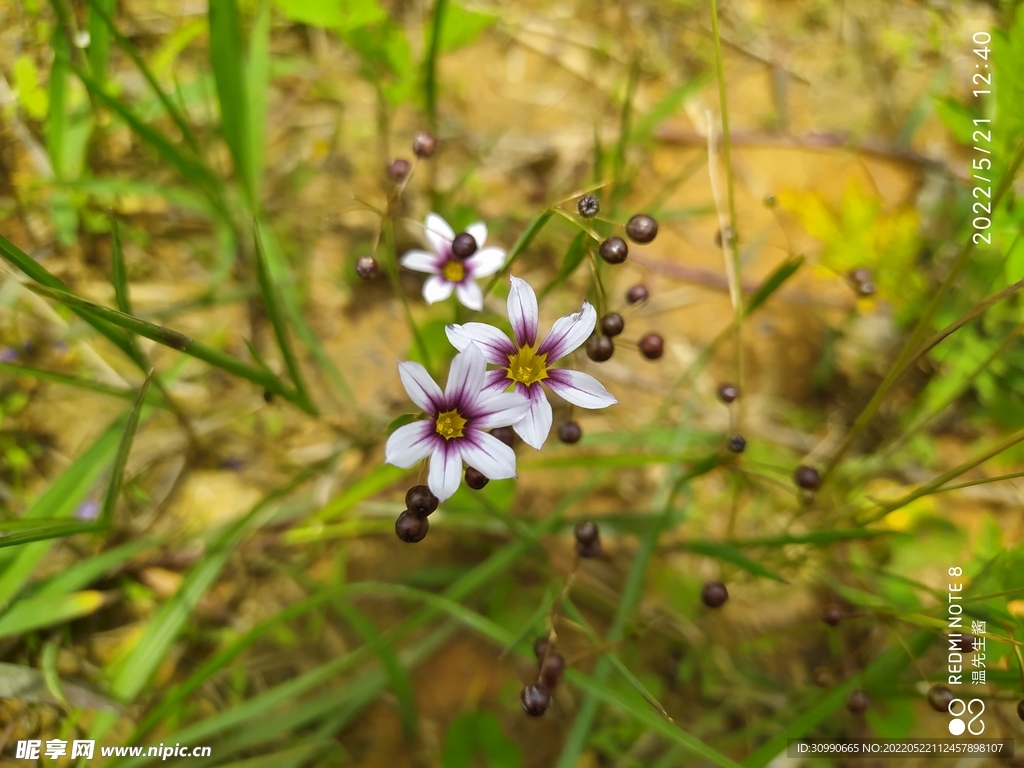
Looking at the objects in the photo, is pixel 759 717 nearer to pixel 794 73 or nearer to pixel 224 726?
pixel 224 726

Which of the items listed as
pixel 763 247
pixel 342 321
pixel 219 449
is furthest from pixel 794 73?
pixel 219 449

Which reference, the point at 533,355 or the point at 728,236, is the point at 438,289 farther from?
the point at 728,236

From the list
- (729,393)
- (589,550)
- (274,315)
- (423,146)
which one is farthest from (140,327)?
(729,393)

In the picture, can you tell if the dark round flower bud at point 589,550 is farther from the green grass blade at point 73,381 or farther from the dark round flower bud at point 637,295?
the green grass blade at point 73,381

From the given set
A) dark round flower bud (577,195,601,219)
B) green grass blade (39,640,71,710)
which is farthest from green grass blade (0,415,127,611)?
dark round flower bud (577,195,601,219)

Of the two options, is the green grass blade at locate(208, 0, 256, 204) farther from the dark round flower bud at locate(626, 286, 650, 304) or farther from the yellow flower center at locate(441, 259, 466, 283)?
the dark round flower bud at locate(626, 286, 650, 304)

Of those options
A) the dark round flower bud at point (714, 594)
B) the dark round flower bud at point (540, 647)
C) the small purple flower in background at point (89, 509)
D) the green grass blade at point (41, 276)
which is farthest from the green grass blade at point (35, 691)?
the dark round flower bud at point (714, 594)
